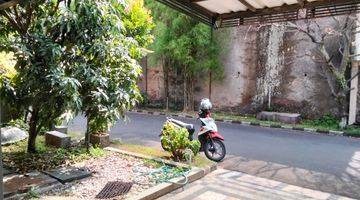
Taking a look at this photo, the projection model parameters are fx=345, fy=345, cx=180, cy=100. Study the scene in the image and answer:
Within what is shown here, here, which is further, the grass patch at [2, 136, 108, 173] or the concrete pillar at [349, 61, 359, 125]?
the concrete pillar at [349, 61, 359, 125]

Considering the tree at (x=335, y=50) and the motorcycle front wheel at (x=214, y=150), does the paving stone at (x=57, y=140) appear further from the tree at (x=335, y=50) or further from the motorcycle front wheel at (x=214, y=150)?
the tree at (x=335, y=50)

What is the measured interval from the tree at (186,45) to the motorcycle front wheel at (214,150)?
→ 7908mm

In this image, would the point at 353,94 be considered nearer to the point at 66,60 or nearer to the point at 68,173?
the point at 66,60

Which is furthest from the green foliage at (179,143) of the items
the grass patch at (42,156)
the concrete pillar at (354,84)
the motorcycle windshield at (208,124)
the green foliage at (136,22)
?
the concrete pillar at (354,84)

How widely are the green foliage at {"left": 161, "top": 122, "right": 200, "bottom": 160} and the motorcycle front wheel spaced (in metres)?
0.75

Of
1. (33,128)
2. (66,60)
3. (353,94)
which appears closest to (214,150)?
(66,60)

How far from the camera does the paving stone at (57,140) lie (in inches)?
296

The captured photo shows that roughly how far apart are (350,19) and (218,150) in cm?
804

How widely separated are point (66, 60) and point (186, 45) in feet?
30.5

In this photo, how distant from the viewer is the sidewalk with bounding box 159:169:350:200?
205 inches

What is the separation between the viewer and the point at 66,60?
6.24 m

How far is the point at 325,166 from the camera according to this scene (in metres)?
7.41

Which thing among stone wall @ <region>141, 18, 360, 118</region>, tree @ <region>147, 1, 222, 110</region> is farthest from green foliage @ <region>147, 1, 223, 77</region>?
stone wall @ <region>141, 18, 360, 118</region>

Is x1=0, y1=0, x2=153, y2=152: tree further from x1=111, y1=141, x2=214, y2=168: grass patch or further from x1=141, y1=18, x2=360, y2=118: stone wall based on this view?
x1=141, y1=18, x2=360, y2=118: stone wall
